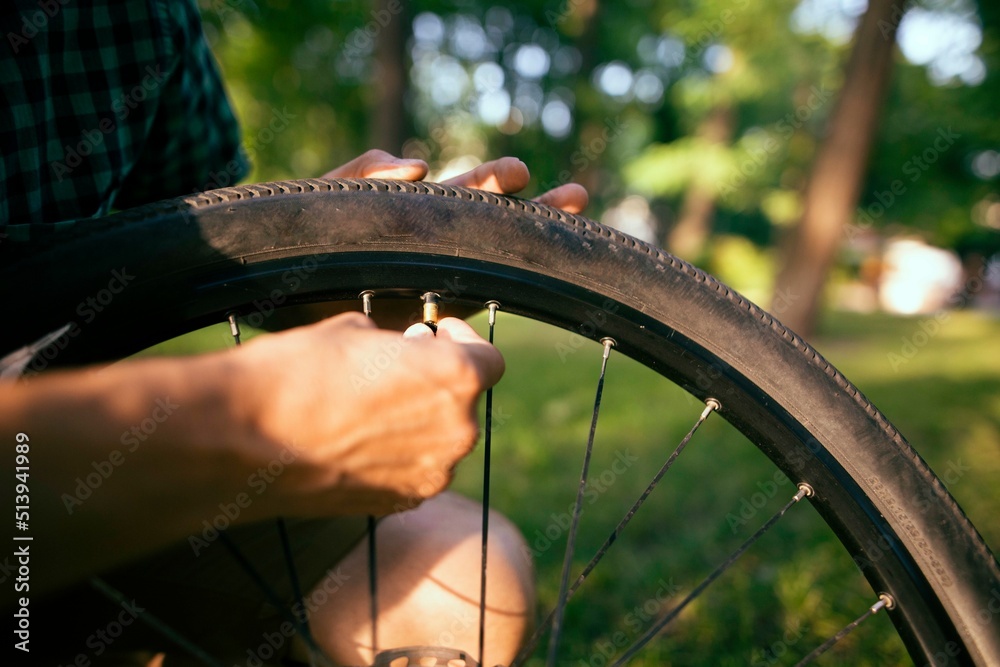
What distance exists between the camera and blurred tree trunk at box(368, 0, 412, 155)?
841 centimetres

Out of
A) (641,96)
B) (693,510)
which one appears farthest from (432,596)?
(641,96)

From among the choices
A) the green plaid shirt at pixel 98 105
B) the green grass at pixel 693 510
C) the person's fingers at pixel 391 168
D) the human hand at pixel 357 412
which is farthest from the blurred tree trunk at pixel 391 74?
the human hand at pixel 357 412

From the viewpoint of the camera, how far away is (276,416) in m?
0.65

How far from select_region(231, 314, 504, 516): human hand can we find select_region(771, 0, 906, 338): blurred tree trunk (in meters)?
7.46

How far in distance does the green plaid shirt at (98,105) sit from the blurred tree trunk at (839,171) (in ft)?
23.4

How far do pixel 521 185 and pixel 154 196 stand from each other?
3.00ft

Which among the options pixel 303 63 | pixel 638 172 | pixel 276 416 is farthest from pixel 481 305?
pixel 303 63

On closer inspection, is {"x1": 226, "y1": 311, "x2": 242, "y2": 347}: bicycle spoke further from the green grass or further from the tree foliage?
the tree foliage

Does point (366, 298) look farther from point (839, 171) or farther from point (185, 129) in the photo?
point (839, 171)

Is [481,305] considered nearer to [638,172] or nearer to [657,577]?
[657,577]

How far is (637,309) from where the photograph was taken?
986 millimetres

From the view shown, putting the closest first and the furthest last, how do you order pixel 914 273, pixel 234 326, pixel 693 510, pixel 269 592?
pixel 234 326 < pixel 269 592 < pixel 693 510 < pixel 914 273

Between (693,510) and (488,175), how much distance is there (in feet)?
7.98

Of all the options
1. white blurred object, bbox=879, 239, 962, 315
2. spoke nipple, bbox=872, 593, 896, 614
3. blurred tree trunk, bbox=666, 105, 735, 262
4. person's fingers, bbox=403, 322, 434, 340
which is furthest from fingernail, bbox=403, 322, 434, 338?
white blurred object, bbox=879, 239, 962, 315
